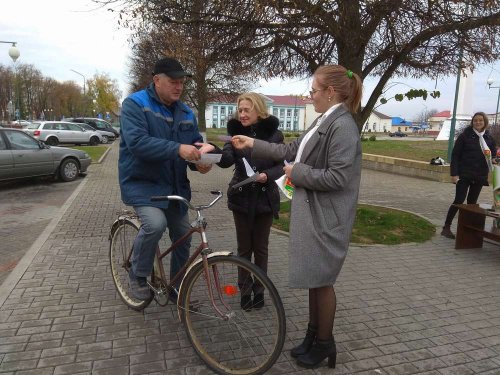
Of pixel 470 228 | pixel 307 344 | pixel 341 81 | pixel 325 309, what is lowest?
pixel 307 344

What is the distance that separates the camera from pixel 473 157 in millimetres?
A: 6539

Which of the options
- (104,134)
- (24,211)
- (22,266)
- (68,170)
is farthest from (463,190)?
(104,134)

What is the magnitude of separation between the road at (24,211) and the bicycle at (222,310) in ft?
9.33

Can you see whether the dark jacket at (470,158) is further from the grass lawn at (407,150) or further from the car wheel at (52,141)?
the car wheel at (52,141)

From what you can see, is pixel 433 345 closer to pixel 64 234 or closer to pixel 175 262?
pixel 175 262

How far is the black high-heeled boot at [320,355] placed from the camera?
305 cm

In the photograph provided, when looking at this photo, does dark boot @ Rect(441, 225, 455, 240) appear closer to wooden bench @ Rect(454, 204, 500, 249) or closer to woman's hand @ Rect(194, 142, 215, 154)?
wooden bench @ Rect(454, 204, 500, 249)

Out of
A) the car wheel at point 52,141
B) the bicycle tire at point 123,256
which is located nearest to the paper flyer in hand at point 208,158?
the bicycle tire at point 123,256

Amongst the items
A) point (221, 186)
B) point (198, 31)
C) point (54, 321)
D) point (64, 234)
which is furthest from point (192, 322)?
point (221, 186)

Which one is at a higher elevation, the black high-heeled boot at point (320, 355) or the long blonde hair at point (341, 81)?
the long blonde hair at point (341, 81)

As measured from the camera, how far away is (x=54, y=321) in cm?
368

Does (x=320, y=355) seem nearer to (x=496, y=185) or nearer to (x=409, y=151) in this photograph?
(x=496, y=185)

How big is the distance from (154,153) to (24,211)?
678cm

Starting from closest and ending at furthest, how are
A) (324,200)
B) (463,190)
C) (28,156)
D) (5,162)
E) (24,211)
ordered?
1. (324,200)
2. (463,190)
3. (24,211)
4. (5,162)
5. (28,156)
